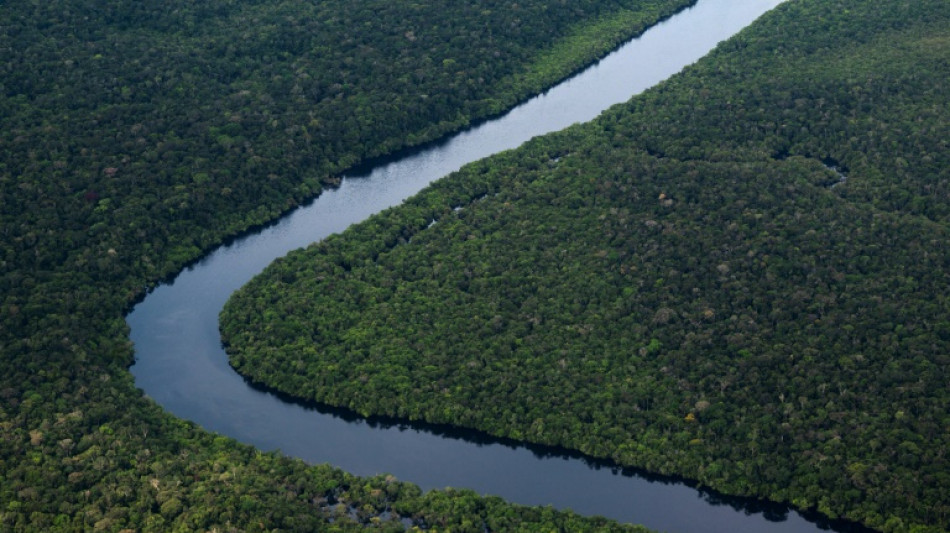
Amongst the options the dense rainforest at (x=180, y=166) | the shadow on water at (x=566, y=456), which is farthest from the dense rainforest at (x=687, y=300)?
the dense rainforest at (x=180, y=166)

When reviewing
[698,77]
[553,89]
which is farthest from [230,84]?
[698,77]

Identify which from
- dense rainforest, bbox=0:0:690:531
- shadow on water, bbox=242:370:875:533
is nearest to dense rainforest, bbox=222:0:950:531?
shadow on water, bbox=242:370:875:533

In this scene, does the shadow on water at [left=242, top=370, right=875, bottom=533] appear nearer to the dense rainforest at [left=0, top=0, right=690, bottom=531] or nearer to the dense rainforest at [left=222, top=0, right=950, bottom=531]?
the dense rainforest at [left=222, top=0, right=950, bottom=531]

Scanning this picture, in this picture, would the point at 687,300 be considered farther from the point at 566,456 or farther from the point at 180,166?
the point at 180,166

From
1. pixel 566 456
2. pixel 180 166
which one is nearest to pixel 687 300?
pixel 566 456

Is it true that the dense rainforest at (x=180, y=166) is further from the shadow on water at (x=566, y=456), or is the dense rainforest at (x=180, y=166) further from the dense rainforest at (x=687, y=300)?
the dense rainforest at (x=687, y=300)
